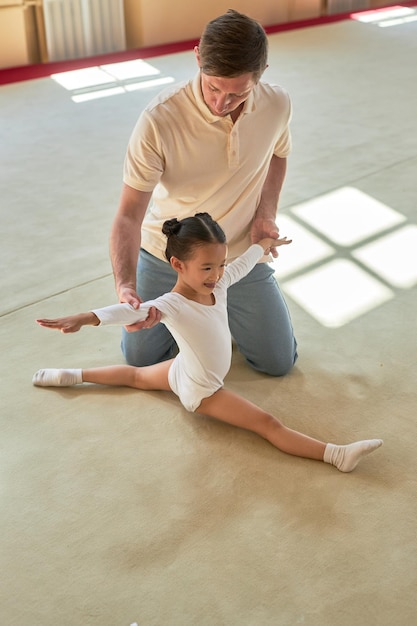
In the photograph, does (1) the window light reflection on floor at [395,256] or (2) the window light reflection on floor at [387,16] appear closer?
(1) the window light reflection on floor at [395,256]

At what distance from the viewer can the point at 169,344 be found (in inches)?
112

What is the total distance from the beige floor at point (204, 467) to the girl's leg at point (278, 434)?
0.04 meters

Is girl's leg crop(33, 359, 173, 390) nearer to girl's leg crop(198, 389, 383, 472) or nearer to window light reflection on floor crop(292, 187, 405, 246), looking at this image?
girl's leg crop(198, 389, 383, 472)

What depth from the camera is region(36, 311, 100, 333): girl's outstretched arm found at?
204cm

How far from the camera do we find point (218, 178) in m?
2.56

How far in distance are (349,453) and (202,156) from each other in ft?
3.21

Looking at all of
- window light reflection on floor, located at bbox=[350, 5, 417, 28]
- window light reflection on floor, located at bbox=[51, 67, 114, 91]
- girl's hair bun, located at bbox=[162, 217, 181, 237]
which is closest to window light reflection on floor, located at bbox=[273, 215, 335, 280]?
girl's hair bun, located at bbox=[162, 217, 181, 237]

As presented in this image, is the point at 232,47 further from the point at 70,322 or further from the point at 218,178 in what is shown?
the point at 70,322

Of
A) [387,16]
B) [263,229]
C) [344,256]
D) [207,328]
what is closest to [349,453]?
[207,328]

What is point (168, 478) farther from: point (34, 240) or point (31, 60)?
point (31, 60)

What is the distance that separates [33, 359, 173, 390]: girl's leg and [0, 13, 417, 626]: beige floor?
35 mm

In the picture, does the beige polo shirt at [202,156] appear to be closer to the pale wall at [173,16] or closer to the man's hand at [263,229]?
the man's hand at [263,229]

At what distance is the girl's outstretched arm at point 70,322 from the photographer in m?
2.04

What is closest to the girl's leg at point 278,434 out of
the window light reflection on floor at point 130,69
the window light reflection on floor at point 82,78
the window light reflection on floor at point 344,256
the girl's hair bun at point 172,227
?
the girl's hair bun at point 172,227
